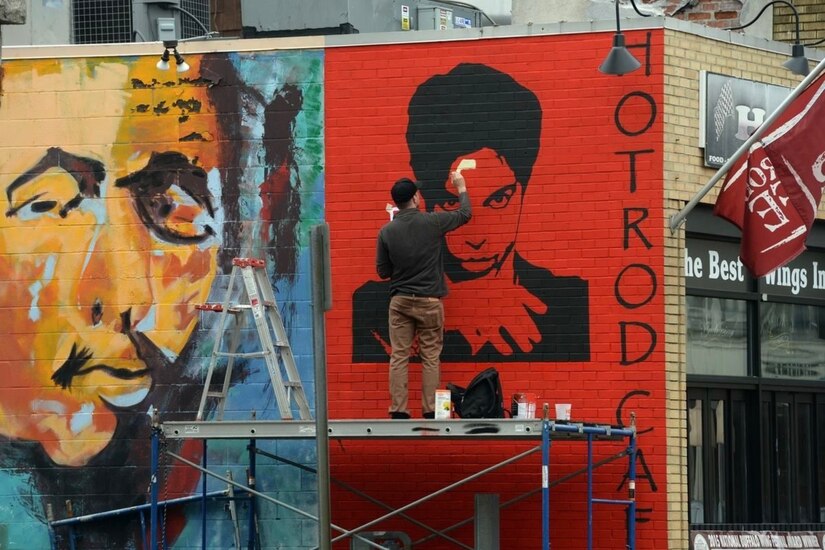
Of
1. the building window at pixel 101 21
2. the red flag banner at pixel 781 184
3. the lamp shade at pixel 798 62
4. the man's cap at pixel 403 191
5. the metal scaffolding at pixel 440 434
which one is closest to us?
the metal scaffolding at pixel 440 434

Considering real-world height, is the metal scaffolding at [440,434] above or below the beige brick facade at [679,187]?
below

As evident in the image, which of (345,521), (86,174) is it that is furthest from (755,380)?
(86,174)

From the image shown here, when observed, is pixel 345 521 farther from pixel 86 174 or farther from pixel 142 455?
pixel 86 174

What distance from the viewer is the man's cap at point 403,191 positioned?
12016 millimetres

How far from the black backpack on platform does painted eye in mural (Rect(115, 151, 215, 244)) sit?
9.98 feet

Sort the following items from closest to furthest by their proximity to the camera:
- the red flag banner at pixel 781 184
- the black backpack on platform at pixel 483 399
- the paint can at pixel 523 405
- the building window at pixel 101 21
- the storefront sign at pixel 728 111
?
1. the black backpack on platform at pixel 483 399
2. the paint can at pixel 523 405
3. the red flag banner at pixel 781 184
4. the storefront sign at pixel 728 111
5. the building window at pixel 101 21

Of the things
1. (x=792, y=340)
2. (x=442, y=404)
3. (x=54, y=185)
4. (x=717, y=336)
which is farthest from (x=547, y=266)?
(x=54, y=185)

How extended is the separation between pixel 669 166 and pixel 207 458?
4.75 metres

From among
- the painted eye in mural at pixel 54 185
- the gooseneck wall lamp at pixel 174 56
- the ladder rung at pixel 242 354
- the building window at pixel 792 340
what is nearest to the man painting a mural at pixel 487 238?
the ladder rung at pixel 242 354

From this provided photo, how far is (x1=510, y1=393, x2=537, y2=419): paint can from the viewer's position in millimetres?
11758

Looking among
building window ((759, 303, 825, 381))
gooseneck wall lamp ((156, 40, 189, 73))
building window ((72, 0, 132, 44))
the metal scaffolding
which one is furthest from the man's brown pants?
building window ((72, 0, 132, 44))

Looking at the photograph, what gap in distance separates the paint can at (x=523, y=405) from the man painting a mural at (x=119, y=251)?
2.35 meters

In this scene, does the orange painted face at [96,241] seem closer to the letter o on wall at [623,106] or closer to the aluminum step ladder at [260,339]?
the aluminum step ladder at [260,339]

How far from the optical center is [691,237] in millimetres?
13281
